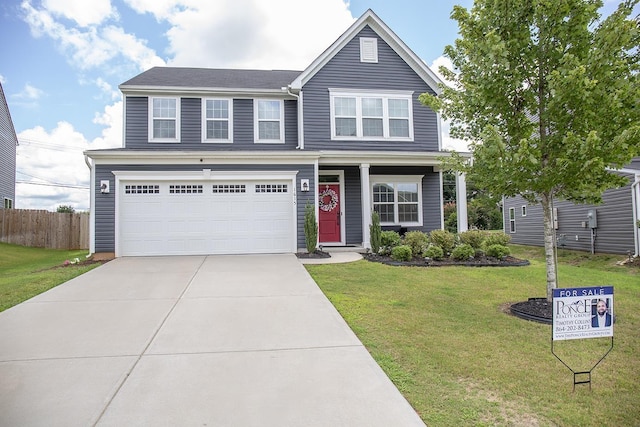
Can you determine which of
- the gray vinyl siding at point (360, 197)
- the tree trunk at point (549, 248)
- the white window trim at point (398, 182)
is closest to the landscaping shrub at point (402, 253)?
the gray vinyl siding at point (360, 197)

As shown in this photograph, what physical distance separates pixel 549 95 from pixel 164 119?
38.2ft

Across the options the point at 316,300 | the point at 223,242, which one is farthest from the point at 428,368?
the point at 223,242

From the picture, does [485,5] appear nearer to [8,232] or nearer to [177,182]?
[177,182]

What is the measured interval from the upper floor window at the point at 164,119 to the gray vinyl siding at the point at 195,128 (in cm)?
14

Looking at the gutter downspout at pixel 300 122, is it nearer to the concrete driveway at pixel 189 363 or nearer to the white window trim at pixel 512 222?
the concrete driveway at pixel 189 363

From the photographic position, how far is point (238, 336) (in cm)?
470

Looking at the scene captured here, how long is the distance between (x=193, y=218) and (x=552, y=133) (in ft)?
30.9

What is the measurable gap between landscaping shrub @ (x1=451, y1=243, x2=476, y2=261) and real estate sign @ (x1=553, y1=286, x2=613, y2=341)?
7140 millimetres

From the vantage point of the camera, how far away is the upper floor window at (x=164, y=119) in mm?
13242

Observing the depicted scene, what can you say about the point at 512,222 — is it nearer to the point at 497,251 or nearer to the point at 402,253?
the point at 497,251

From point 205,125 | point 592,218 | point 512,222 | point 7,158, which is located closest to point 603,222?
point 592,218

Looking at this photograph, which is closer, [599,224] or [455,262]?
[455,262]

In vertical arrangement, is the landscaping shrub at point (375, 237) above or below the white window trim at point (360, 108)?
below

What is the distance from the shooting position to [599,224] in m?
15.1
